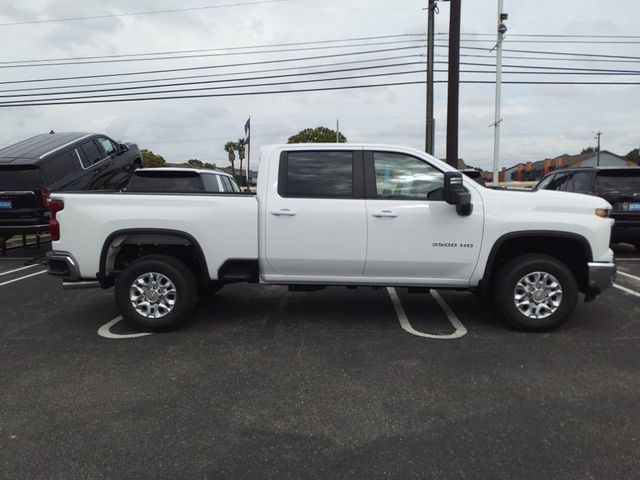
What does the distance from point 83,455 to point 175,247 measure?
2.73 m

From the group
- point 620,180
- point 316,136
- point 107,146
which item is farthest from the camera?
point 316,136

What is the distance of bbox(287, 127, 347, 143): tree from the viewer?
6456 cm

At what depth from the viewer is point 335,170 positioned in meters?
5.23

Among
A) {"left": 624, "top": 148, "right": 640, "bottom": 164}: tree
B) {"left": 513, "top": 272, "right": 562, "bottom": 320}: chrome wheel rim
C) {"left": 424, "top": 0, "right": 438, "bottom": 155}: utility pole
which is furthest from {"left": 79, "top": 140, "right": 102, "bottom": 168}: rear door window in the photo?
{"left": 624, "top": 148, "right": 640, "bottom": 164}: tree

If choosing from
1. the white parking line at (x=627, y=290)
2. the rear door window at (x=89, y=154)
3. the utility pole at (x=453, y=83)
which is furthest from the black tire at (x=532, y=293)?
the utility pole at (x=453, y=83)

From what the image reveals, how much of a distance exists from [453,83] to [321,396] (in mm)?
12023

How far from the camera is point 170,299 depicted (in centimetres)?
521

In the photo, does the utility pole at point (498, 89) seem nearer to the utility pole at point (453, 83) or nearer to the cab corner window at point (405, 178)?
the utility pole at point (453, 83)

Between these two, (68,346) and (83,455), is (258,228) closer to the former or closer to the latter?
(68,346)

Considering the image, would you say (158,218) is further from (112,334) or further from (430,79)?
(430,79)

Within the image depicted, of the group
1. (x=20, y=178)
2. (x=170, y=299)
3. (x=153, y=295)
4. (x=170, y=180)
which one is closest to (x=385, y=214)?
(x=170, y=299)

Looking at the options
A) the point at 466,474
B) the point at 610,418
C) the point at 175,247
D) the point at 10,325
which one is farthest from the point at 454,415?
the point at 10,325

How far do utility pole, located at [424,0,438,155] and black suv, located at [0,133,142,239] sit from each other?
9740 mm

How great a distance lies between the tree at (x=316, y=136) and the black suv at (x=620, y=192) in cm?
5506
